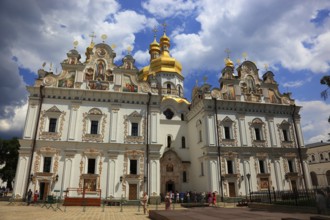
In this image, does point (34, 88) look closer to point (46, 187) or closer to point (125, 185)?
point (46, 187)

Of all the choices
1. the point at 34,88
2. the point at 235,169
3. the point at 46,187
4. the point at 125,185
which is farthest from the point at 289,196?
the point at 34,88

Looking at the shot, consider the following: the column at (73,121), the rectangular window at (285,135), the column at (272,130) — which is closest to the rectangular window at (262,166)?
the column at (272,130)

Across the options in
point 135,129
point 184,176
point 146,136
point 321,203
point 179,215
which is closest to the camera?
point 179,215

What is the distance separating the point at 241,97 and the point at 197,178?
11.0 metres

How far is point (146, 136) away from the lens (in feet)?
88.3

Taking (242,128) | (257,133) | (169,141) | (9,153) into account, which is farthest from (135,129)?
(9,153)

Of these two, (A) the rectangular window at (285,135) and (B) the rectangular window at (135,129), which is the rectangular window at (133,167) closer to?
(B) the rectangular window at (135,129)

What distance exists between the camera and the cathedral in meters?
24.6

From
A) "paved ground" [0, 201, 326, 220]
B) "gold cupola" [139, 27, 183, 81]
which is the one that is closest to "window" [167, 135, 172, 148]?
"gold cupola" [139, 27, 183, 81]

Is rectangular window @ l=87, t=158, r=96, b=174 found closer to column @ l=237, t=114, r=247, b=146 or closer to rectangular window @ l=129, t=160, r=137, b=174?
rectangular window @ l=129, t=160, r=137, b=174

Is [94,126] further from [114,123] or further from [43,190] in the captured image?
[43,190]

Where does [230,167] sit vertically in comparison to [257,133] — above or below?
below

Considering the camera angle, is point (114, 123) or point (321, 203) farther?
point (114, 123)

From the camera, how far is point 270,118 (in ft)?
103
